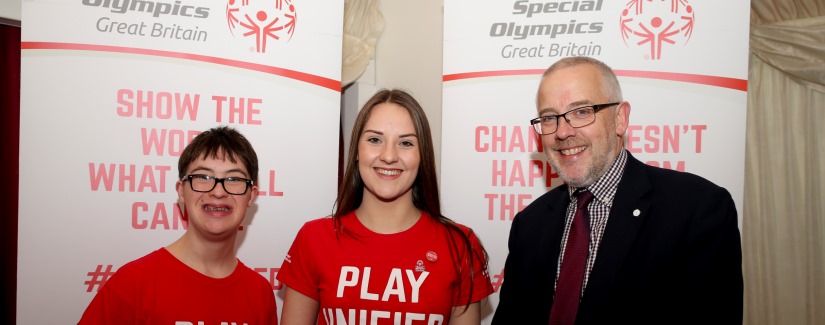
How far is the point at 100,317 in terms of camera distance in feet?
5.87

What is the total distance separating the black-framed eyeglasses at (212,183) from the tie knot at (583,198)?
3.80ft

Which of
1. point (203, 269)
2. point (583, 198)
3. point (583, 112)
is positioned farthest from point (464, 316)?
point (203, 269)

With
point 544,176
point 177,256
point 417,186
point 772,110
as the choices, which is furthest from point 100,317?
point 772,110

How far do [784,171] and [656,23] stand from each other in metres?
1.46

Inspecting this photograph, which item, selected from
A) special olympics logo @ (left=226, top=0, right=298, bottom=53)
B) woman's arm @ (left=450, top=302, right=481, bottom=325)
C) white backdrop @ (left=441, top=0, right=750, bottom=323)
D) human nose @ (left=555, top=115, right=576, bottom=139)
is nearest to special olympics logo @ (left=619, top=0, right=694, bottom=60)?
white backdrop @ (left=441, top=0, right=750, bottom=323)

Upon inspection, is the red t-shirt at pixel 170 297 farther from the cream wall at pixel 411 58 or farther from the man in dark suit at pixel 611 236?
the cream wall at pixel 411 58

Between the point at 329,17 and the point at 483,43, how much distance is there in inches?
30.5

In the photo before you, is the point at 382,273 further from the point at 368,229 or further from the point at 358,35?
the point at 358,35

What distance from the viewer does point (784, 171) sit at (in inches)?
131

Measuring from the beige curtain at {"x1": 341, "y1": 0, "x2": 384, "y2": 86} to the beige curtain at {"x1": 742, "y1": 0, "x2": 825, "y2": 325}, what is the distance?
7.52 ft

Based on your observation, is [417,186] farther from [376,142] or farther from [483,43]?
[483,43]

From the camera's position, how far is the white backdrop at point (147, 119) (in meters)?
2.40

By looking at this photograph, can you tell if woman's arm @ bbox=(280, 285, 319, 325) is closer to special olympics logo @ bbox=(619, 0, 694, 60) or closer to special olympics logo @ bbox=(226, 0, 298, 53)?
special olympics logo @ bbox=(226, 0, 298, 53)

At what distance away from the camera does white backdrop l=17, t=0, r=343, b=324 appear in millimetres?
2398
